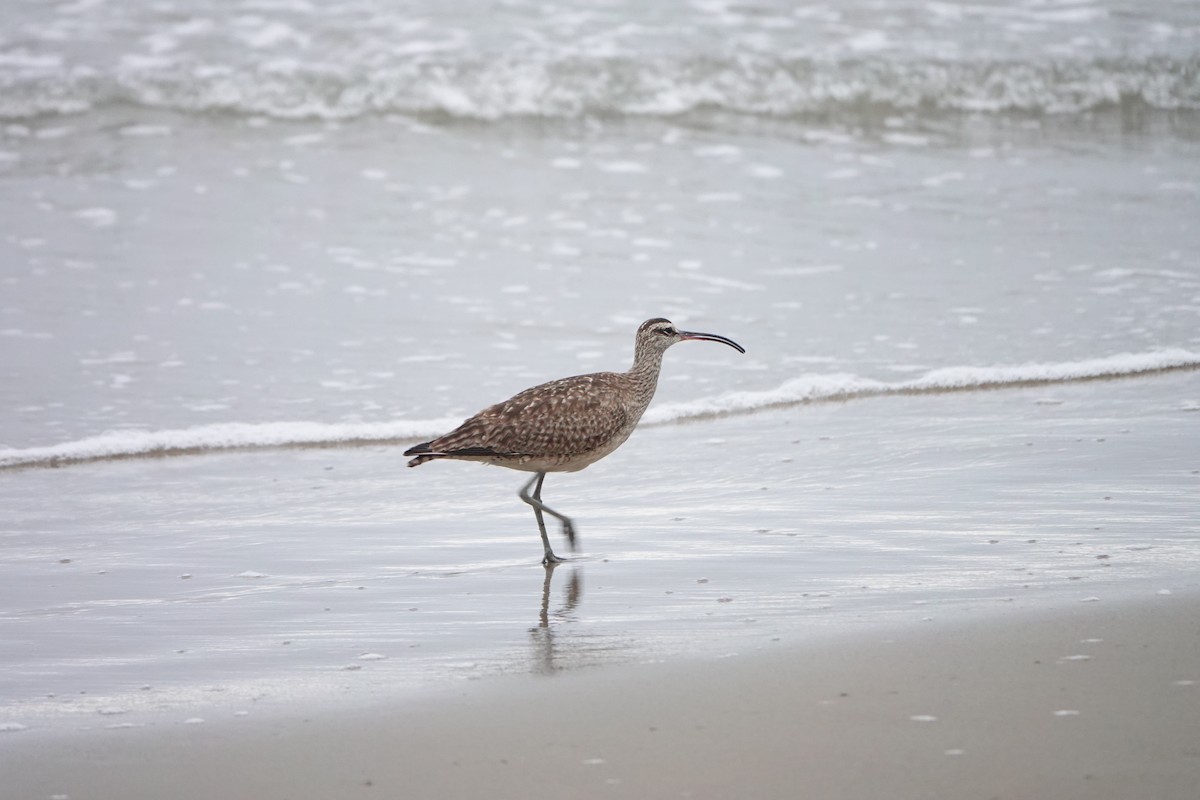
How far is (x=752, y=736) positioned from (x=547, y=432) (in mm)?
2449

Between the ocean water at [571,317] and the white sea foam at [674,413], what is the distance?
0.03m

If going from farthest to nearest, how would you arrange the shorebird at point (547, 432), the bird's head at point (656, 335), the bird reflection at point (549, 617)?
the bird's head at point (656, 335), the shorebird at point (547, 432), the bird reflection at point (549, 617)

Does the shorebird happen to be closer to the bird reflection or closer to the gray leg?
the gray leg

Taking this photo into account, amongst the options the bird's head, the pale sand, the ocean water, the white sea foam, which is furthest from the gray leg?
the white sea foam

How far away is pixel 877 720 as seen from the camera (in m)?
4.30

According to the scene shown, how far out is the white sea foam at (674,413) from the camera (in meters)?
7.85

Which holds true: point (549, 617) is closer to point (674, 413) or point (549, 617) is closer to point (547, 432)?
point (547, 432)

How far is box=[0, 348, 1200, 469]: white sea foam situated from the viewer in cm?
785

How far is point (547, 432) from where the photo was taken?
6504mm

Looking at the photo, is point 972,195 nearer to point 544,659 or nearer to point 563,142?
point 563,142

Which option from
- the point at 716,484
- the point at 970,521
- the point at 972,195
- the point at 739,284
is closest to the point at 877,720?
the point at 970,521

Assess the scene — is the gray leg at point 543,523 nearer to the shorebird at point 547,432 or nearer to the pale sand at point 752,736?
the shorebird at point 547,432

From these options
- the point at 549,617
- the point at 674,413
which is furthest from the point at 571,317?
the point at 549,617

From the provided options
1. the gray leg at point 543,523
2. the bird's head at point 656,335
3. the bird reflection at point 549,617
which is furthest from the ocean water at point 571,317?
the bird's head at point 656,335
